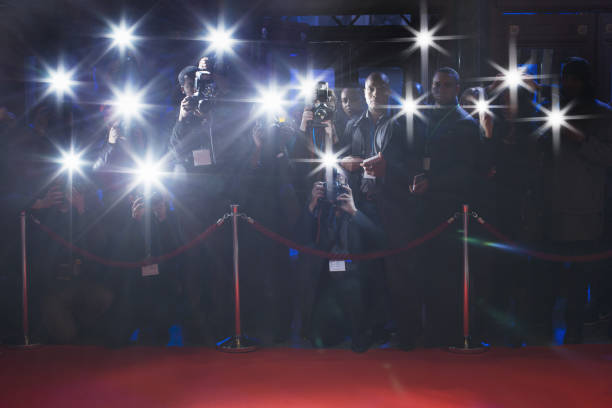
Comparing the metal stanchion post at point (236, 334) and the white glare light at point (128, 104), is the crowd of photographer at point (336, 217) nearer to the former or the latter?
the metal stanchion post at point (236, 334)

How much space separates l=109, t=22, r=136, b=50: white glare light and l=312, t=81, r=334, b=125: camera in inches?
122

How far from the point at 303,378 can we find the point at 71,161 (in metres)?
2.80

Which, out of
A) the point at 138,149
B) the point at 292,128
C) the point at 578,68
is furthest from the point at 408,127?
the point at 138,149

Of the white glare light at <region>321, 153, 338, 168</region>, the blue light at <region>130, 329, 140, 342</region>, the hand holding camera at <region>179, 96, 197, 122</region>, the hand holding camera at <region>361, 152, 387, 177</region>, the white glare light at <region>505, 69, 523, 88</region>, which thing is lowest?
the blue light at <region>130, 329, 140, 342</region>

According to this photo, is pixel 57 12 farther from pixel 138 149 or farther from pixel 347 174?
pixel 347 174

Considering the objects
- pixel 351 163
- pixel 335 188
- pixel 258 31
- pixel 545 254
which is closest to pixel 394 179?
pixel 351 163

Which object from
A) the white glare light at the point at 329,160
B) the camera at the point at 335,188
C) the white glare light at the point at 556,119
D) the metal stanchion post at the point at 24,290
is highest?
the white glare light at the point at 556,119

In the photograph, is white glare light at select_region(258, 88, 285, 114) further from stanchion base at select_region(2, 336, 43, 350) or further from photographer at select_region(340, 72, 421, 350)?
stanchion base at select_region(2, 336, 43, 350)

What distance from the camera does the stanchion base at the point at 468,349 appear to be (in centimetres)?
373

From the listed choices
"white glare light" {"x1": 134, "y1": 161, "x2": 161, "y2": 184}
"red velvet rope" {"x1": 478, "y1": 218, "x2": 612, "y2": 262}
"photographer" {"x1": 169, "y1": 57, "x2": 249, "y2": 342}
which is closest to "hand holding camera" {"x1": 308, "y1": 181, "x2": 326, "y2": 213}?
"photographer" {"x1": 169, "y1": 57, "x2": 249, "y2": 342}

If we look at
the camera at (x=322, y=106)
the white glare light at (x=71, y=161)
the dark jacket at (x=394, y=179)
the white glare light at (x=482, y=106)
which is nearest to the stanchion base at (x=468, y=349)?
the dark jacket at (x=394, y=179)

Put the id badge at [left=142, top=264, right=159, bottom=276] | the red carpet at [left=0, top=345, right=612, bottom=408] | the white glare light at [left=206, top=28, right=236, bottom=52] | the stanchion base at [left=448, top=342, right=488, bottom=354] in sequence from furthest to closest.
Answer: the white glare light at [left=206, top=28, right=236, bottom=52] → the id badge at [left=142, top=264, right=159, bottom=276] → the stanchion base at [left=448, top=342, right=488, bottom=354] → the red carpet at [left=0, top=345, right=612, bottom=408]

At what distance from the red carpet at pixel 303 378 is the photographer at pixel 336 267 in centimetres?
24

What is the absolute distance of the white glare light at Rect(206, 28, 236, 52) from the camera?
614 cm
